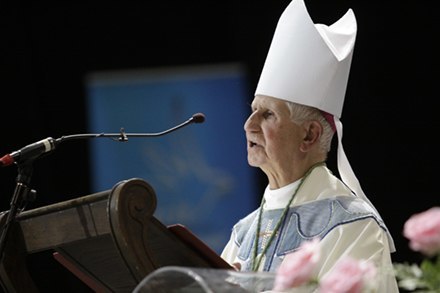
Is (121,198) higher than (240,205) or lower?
higher

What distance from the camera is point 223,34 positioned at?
604 cm

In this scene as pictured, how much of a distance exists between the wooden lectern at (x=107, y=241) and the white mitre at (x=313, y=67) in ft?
3.26

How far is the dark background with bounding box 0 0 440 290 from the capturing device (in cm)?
564

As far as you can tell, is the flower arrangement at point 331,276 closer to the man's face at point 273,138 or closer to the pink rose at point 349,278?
the pink rose at point 349,278

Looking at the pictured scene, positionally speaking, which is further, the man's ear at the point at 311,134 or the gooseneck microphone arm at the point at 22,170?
the man's ear at the point at 311,134

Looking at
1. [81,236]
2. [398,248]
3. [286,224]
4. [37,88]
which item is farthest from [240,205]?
[81,236]

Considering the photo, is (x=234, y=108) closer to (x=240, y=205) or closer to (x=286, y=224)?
(x=240, y=205)

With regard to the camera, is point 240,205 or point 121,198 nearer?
point 121,198

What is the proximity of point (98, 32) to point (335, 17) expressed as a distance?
134cm

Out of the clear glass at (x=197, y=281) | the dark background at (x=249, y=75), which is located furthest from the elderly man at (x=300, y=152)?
the dark background at (x=249, y=75)

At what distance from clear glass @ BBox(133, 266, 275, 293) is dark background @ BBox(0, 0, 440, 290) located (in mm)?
3786

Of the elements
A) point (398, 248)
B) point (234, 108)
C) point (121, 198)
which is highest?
point (121, 198)

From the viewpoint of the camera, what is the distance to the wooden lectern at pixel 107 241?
2559 mm

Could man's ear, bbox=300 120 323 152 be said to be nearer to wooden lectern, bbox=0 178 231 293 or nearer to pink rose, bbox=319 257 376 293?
wooden lectern, bbox=0 178 231 293
